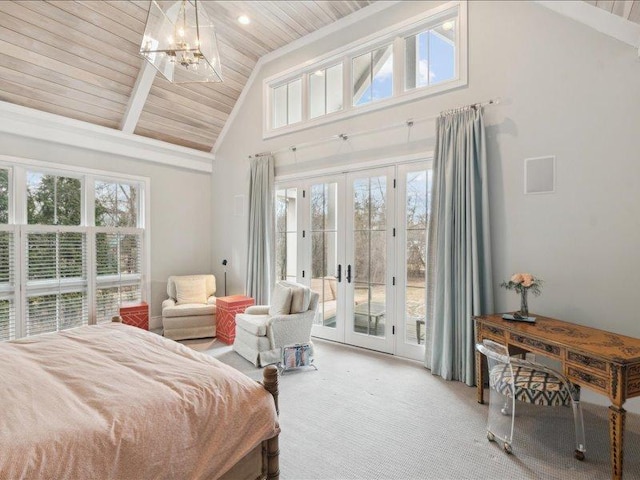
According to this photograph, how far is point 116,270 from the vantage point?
4922mm

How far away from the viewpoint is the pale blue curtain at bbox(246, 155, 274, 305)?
16.5 ft

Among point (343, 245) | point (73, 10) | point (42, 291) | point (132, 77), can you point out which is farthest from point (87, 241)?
point (343, 245)

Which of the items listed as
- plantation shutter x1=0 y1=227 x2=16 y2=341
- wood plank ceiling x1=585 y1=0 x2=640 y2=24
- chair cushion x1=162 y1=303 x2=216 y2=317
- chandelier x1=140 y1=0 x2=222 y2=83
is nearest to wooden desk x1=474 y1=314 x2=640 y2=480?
wood plank ceiling x1=585 y1=0 x2=640 y2=24

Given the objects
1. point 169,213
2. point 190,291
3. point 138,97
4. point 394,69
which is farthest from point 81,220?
point 394,69

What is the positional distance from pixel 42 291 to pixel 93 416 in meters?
3.84

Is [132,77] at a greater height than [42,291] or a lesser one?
greater

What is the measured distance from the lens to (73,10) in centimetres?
A: 356

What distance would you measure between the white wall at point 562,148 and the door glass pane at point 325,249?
1370 millimetres

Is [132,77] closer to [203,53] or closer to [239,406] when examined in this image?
[203,53]

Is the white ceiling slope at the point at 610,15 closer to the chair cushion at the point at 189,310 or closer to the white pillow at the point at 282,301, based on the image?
the white pillow at the point at 282,301

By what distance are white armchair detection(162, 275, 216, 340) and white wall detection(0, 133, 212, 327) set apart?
1.21 feet

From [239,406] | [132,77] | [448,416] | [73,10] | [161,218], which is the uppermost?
[73,10]

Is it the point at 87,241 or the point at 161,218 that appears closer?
the point at 87,241

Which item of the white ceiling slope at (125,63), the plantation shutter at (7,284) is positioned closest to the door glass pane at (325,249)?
the white ceiling slope at (125,63)
